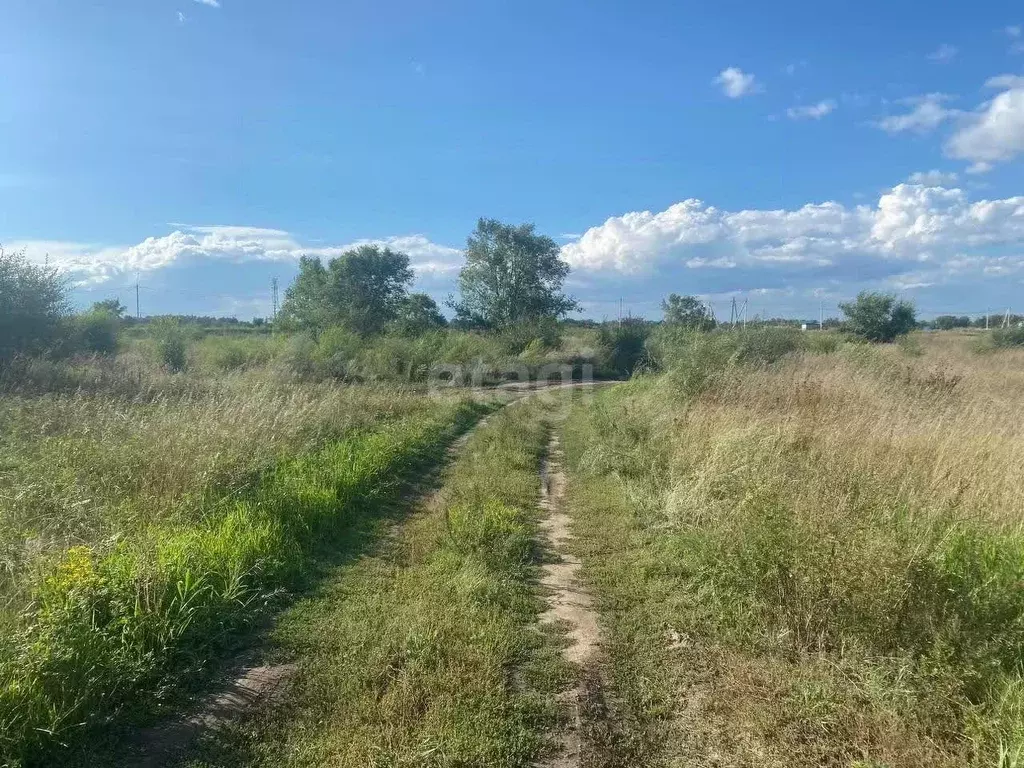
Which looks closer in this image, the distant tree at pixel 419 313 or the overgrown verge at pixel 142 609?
the overgrown verge at pixel 142 609

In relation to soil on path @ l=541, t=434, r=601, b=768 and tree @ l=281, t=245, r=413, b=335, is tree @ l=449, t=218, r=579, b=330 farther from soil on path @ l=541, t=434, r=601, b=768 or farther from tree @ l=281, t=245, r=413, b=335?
soil on path @ l=541, t=434, r=601, b=768

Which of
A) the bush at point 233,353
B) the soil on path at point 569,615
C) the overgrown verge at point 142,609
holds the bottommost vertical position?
the soil on path at point 569,615

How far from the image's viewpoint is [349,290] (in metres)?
42.9

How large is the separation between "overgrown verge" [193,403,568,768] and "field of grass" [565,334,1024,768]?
2.07 ft

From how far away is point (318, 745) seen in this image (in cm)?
339

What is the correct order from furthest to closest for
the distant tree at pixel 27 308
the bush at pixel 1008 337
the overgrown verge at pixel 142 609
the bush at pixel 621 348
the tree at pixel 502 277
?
the tree at pixel 502 277
the bush at pixel 621 348
the bush at pixel 1008 337
the distant tree at pixel 27 308
the overgrown verge at pixel 142 609

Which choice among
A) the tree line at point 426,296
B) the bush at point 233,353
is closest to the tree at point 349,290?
the tree line at point 426,296

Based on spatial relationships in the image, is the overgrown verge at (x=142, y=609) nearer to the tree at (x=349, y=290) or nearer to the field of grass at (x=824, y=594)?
the field of grass at (x=824, y=594)

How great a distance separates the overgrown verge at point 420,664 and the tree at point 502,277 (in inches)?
1690

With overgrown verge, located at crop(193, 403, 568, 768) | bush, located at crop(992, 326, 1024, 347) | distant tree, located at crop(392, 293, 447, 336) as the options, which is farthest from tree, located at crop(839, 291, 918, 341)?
overgrown verge, located at crop(193, 403, 568, 768)

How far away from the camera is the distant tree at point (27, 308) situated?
18.4 m

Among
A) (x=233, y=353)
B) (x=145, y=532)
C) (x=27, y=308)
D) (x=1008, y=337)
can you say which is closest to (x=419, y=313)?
(x=233, y=353)

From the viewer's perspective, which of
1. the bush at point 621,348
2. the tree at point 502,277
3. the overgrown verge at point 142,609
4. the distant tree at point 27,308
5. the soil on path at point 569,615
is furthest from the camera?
the tree at point 502,277

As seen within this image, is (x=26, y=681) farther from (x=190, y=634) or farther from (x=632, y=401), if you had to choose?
(x=632, y=401)
